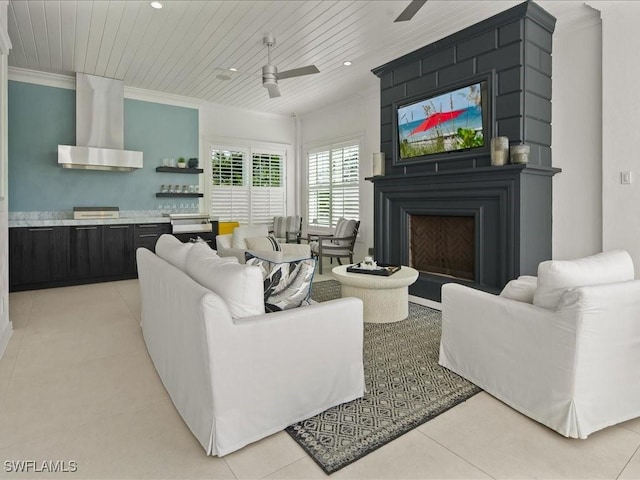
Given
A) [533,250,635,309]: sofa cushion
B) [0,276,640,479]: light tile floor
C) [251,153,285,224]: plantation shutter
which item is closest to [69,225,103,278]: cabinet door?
[251,153,285,224]: plantation shutter

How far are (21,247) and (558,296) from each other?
575cm

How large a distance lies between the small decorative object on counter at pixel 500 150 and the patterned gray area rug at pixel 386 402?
1.66 m

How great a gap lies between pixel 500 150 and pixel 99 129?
5292mm

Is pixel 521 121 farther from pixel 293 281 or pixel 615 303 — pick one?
pixel 293 281

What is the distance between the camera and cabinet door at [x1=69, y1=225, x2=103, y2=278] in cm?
518

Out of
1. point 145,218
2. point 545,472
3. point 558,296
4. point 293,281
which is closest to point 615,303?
point 558,296

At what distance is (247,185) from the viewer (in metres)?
7.35

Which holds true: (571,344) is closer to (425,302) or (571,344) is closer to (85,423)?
(85,423)

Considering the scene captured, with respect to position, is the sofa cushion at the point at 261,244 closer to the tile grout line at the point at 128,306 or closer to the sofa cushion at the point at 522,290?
the tile grout line at the point at 128,306

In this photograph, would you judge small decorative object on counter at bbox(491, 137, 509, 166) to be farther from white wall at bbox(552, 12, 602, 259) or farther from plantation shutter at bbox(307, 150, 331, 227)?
plantation shutter at bbox(307, 150, 331, 227)

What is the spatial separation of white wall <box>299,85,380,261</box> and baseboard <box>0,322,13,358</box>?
4.69 meters

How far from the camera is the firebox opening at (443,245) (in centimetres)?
408

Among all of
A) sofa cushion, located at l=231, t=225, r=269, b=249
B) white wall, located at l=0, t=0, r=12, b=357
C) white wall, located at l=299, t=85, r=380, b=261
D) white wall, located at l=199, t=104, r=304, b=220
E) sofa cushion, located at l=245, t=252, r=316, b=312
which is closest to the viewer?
sofa cushion, located at l=245, t=252, r=316, b=312

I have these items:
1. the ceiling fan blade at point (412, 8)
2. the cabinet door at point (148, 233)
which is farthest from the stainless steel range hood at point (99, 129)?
the ceiling fan blade at point (412, 8)
